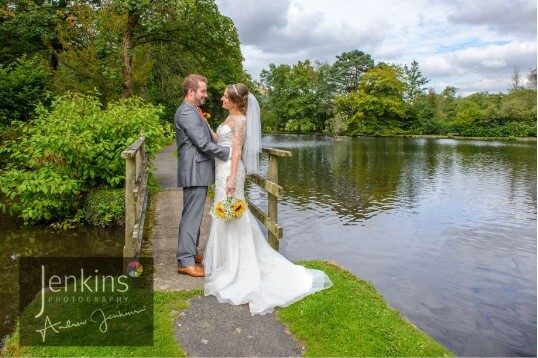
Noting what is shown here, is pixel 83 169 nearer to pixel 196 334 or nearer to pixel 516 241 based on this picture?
pixel 196 334

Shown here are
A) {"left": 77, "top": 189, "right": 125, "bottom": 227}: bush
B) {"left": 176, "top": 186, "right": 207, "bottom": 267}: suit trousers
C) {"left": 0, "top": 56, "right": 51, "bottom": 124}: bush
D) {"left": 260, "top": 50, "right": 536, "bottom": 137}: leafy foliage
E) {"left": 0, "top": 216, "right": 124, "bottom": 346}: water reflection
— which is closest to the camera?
{"left": 176, "top": 186, "right": 207, "bottom": 267}: suit trousers

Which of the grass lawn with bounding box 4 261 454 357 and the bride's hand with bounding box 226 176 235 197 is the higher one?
the bride's hand with bounding box 226 176 235 197

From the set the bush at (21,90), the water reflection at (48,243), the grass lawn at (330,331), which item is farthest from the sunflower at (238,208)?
the bush at (21,90)

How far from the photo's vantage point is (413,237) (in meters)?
9.99

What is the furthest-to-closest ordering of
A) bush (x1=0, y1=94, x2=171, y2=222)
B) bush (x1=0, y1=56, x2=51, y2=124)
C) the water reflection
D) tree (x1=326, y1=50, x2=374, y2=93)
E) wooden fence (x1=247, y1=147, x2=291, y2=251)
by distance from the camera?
1. tree (x1=326, y1=50, x2=374, y2=93)
2. bush (x1=0, y1=56, x2=51, y2=124)
3. bush (x1=0, y1=94, x2=171, y2=222)
4. the water reflection
5. wooden fence (x1=247, y1=147, x2=291, y2=251)

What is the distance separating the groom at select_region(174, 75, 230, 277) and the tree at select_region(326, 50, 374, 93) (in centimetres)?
5943

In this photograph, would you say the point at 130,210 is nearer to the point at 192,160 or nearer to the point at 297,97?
the point at 192,160

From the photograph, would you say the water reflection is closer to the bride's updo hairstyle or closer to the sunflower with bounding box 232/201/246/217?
the sunflower with bounding box 232/201/246/217

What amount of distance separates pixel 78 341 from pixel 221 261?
64.9 inches

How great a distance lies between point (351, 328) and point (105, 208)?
556 centimetres

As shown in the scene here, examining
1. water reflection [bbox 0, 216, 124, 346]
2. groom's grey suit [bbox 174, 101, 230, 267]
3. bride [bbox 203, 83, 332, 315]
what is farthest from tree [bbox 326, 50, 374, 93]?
groom's grey suit [bbox 174, 101, 230, 267]

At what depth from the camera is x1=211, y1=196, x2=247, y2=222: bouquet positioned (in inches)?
175

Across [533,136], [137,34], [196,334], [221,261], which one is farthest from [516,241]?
[533,136]

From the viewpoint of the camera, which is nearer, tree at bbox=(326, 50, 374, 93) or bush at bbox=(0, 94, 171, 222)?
bush at bbox=(0, 94, 171, 222)
